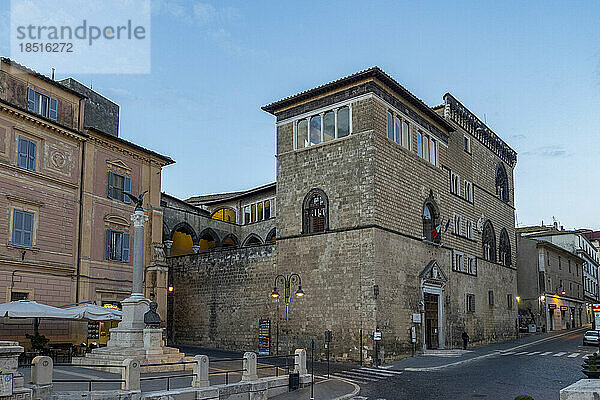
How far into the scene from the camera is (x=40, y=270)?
2553 cm

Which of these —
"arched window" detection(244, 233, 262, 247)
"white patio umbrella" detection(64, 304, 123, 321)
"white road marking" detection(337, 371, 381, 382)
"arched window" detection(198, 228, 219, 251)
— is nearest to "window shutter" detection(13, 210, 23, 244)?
"white patio umbrella" detection(64, 304, 123, 321)

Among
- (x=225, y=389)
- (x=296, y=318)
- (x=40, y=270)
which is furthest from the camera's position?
(x=296, y=318)

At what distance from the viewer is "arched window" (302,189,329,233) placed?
31.1 metres

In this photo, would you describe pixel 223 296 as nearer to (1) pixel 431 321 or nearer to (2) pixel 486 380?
(1) pixel 431 321

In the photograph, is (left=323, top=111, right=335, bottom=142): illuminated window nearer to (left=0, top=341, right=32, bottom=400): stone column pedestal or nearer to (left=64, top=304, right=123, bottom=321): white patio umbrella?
(left=64, top=304, right=123, bottom=321): white patio umbrella

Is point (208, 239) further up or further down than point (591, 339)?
further up

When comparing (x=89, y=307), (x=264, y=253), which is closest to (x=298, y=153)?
(x=264, y=253)

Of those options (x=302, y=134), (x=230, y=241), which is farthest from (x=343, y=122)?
(x=230, y=241)

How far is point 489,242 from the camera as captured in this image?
42.3 m

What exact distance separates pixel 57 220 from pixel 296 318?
12.5 metres

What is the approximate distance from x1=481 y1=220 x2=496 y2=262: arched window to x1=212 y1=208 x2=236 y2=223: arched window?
19025 millimetres

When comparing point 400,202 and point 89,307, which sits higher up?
point 400,202

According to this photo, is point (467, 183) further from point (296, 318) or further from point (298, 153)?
point (296, 318)

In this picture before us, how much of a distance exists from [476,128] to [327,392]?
87.8 feet
